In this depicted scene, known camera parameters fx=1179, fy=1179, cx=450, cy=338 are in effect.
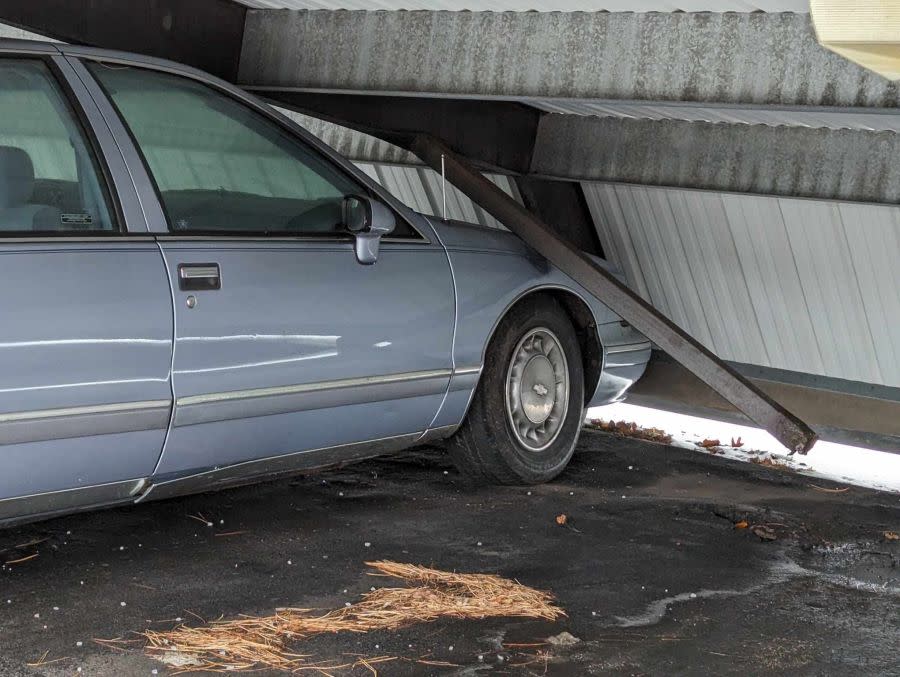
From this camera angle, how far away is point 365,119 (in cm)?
774

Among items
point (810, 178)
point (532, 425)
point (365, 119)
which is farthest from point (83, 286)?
point (810, 178)

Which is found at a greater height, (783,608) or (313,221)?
(313,221)

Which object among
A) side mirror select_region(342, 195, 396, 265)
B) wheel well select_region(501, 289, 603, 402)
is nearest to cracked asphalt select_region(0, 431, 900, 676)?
wheel well select_region(501, 289, 603, 402)

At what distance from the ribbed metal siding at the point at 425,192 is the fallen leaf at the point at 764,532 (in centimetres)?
524

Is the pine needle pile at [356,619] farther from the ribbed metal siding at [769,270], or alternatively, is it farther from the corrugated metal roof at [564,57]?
the ribbed metal siding at [769,270]

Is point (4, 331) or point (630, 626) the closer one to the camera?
point (4, 331)

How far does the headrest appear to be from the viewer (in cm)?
381

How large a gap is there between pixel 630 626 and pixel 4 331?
224 centimetres

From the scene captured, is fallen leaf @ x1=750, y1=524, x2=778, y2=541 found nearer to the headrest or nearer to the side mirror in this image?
the side mirror

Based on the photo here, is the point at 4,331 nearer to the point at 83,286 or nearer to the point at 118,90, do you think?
the point at 83,286

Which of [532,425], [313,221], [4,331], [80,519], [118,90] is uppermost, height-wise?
[118,90]

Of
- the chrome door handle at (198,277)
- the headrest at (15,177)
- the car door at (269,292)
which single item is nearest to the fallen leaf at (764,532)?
the car door at (269,292)

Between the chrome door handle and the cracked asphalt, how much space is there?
1.08 meters

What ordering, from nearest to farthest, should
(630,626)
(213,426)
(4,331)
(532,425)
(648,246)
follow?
1. (4,331)
2. (630,626)
3. (213,426)
4. (532,425)
5. (648,246)
